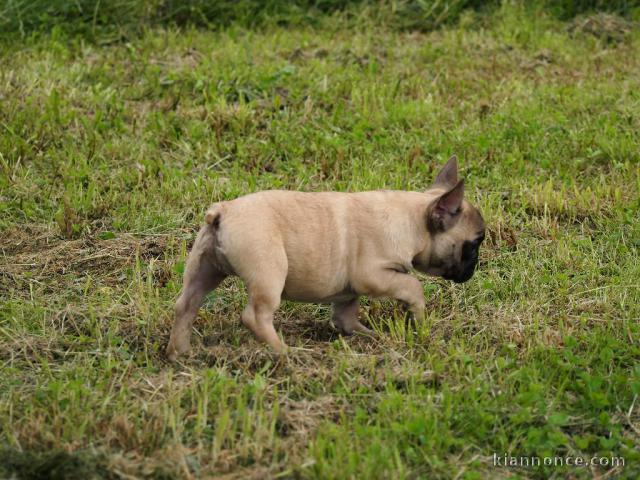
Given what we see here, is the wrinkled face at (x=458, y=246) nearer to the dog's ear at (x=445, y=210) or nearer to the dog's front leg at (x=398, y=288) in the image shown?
the dog's ear at (x=445, y=210)

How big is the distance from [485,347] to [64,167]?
4112 mm

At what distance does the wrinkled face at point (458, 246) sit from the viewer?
6023mm

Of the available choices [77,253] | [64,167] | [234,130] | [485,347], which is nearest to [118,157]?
[64,167]

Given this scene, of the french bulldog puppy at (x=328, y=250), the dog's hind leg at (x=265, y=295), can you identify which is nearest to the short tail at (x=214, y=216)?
the french bulldog puppy at (x=328, y=250)

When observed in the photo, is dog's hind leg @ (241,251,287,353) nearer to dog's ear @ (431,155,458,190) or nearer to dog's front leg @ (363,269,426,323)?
dog's front leg @ (363,269,426,323)

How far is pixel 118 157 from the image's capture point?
28.3ft

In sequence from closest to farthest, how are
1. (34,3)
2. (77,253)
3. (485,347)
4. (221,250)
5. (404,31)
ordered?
(221,250) → (485,347) → (77,253) → (34,3) → (404,31)

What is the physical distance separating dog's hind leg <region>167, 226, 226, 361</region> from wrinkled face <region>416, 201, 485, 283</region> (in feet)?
4.33

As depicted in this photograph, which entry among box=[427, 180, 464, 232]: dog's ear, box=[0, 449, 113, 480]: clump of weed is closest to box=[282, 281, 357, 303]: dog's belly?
box=[427, 180, 464, 232]: dog's ear

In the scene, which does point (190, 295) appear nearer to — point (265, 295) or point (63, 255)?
point (265, 295)

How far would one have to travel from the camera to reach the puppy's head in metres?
5.91

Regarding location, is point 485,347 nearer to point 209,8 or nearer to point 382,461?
point 382,461

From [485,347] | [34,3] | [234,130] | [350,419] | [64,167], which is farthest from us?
[34,3]

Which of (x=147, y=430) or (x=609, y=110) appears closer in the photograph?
(x=147, y=430)
